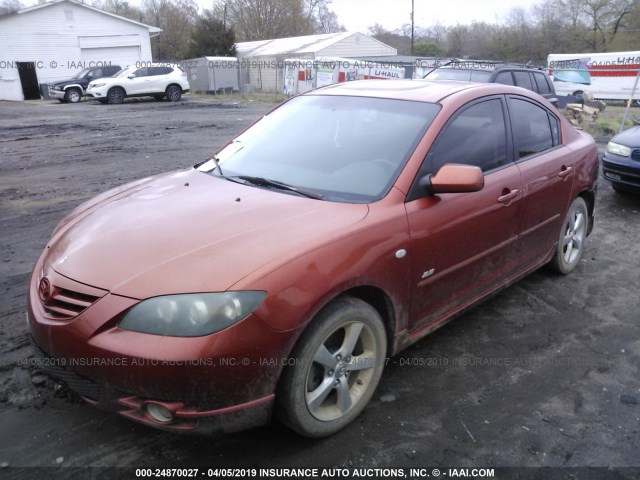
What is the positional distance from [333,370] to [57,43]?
3459 centimetres

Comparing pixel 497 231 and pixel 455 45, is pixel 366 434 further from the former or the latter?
pixel 455 45

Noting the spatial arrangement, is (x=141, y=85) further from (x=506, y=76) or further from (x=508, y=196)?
(x=508, y=196)

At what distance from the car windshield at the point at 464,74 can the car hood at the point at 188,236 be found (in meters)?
9.14

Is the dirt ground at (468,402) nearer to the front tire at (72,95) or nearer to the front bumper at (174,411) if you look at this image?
the front bumper at (174,411)

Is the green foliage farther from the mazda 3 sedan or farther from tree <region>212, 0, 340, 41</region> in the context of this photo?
the mazda 3 sedan

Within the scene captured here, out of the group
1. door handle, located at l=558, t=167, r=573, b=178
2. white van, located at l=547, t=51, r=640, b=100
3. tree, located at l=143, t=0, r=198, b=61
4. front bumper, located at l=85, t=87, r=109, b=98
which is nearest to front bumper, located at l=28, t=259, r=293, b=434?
door handle, located at l=558, t=167, r=573, b=178

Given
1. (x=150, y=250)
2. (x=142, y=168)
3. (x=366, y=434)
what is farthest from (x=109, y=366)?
(x=142, y=168)

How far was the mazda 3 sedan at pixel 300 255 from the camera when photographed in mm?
2154

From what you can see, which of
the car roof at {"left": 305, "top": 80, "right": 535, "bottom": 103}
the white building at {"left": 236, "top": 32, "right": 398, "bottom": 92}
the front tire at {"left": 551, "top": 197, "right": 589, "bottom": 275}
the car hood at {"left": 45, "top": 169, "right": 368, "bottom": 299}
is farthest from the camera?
the white building at {"left": 236, "top": 32, "right": 398, "bottom": 92}

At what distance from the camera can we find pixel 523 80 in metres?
11.9

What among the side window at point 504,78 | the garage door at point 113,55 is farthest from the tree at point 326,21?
the side window at point 504,78

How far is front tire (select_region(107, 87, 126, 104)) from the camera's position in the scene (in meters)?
23.6

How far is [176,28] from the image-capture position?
58281 mm

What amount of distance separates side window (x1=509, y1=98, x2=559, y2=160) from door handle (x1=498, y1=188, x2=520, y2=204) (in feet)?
1.10
